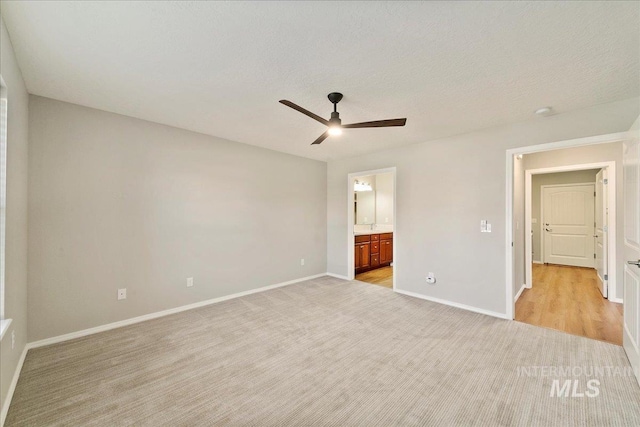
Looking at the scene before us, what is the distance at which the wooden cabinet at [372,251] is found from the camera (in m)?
5.45

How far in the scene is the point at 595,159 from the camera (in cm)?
387

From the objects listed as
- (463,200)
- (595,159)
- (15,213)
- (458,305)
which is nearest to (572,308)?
(458,305)

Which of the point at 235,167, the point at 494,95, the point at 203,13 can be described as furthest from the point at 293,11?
the point at 235,167

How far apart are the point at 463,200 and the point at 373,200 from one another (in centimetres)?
367

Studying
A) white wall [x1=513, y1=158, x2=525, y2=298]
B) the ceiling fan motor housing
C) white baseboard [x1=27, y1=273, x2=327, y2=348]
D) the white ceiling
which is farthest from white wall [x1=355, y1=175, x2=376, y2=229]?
the ceiling fan motor housing

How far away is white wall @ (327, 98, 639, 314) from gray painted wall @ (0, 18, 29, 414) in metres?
3.61

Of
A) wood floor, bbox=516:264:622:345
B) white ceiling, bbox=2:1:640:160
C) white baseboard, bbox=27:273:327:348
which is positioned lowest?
wood floor, bbox=516:264:622:345

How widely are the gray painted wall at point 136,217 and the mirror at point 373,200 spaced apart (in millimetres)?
3099

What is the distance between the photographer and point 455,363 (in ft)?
7.32

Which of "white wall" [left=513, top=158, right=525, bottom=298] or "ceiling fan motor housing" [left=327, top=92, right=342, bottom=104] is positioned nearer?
"ceiling fan motor housing" [left=327, top=92, right=342, bottom=104]

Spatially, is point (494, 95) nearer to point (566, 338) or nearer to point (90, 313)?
point (566, 338)

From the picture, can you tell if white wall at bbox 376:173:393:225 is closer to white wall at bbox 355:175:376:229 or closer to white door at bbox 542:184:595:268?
white wall at bbox 355:175:376:229

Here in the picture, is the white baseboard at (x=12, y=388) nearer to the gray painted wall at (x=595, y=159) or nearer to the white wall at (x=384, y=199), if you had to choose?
the gray painted wall at (x=595, y=159)

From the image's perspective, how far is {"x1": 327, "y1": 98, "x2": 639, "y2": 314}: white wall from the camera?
287 cm
